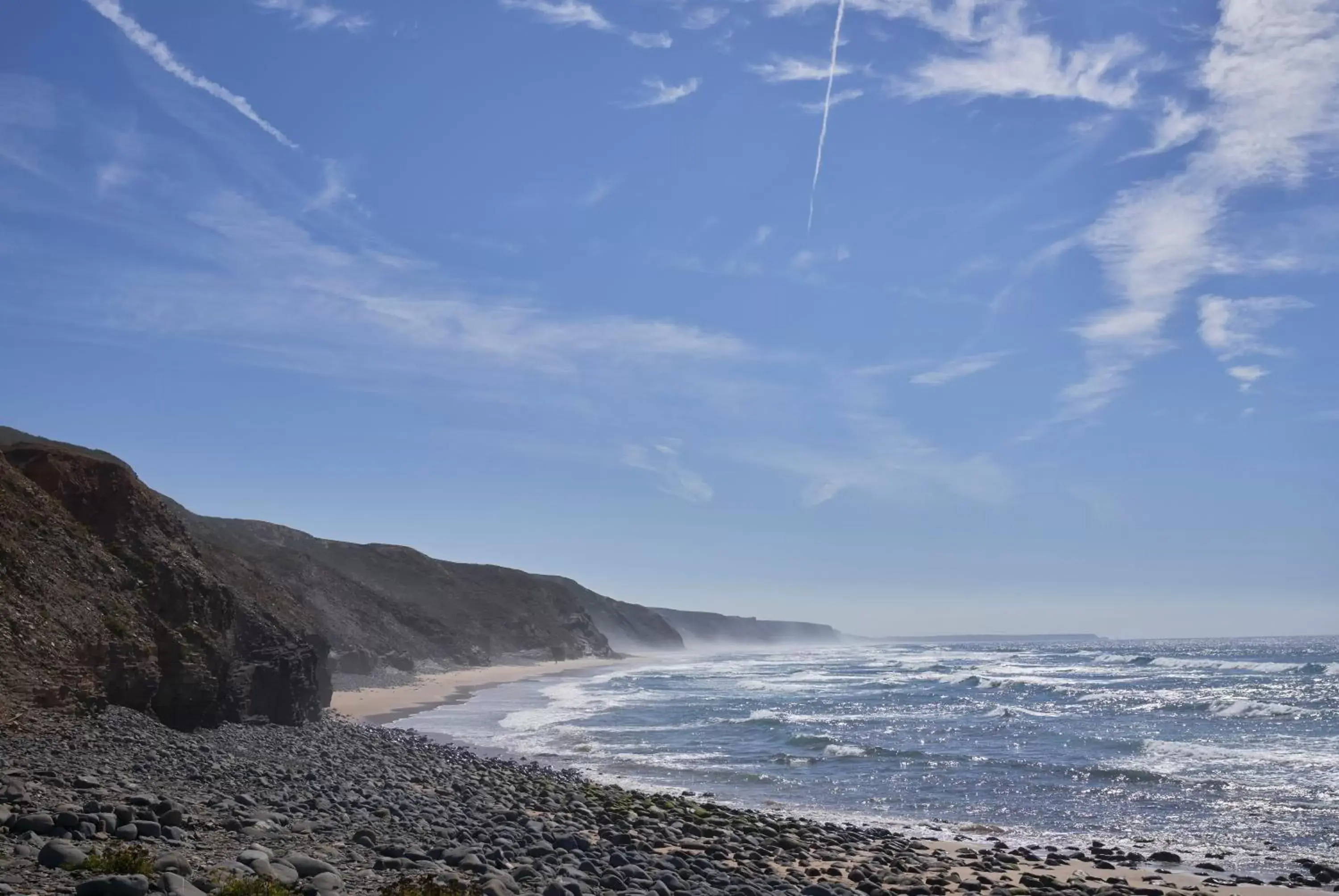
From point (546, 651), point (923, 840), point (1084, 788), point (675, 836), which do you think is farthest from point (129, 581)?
point (546, 651)

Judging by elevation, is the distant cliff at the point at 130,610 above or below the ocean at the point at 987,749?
above

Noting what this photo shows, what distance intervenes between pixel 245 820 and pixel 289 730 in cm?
1319

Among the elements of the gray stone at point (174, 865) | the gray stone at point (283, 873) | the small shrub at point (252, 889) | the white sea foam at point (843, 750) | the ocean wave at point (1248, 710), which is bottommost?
the white sea foam at point (843, 750)

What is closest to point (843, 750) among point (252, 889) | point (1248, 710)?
point (1248, 710)

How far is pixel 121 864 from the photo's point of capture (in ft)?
24.7

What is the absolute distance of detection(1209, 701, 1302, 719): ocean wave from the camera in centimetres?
3644

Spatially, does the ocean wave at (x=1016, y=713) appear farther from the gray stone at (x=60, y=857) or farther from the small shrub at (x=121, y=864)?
the gray stone at (x=60, y=857)

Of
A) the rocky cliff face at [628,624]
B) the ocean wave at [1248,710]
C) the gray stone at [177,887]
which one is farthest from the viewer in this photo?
the rocky cliff face at [628,624]

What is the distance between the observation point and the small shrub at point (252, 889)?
7.39 meters

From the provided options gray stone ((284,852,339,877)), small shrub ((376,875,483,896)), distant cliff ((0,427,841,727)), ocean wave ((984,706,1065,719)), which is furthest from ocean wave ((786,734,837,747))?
gray stone ((284,852,339,877))

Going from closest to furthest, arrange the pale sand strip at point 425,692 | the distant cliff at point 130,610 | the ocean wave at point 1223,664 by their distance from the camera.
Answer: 1. the distant cliff at point 130,610
2. the pale sand strip at point 425,692
3. the ocean wave at point 1223,664

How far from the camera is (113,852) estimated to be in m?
7.91

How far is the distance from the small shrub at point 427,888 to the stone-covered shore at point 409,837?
0.13m

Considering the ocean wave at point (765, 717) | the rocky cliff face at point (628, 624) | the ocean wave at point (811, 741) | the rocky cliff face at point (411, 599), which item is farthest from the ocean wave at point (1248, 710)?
the rocky cliff face at point (628, 624)
